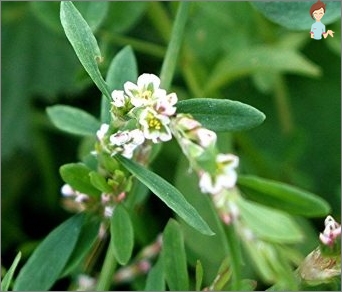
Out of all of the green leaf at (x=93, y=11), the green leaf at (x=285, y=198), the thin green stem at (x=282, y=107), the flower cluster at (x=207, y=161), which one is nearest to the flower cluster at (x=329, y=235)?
the green leaf at (x=285, y=198)

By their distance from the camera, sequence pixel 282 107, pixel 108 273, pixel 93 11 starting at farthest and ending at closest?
pixel 282 107, pixel 93 11, pixel 108 273

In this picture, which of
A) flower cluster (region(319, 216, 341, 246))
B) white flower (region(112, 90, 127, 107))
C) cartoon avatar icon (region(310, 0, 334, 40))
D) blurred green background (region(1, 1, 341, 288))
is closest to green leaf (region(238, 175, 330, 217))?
flower cluster (region(319, 216, 341, 246))

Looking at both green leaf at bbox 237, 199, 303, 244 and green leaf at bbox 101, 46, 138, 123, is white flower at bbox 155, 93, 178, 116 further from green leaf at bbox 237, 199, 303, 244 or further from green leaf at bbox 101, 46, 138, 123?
green leaf at bbox 101, 46, 138, 123

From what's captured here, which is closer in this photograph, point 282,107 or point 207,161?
point 207,161

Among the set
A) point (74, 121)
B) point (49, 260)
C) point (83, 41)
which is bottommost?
point (49, 260)

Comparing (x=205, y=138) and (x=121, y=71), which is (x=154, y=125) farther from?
(x=121, y=71)

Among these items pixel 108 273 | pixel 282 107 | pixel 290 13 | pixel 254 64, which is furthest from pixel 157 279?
pixel 282 107

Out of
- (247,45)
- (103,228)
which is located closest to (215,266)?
(103,228)

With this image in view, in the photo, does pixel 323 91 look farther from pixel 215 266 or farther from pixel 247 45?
pixel 215 266
